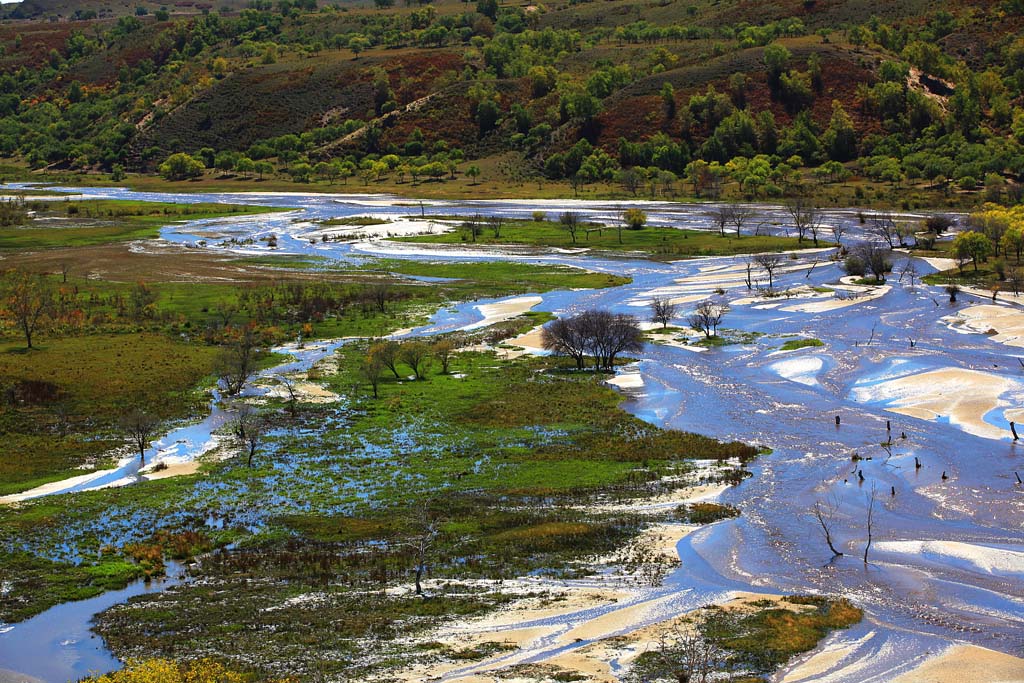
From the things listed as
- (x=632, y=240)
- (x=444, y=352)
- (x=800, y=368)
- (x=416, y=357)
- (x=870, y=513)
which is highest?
(x=632, y=240)

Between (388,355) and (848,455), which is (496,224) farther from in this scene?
(848,455)

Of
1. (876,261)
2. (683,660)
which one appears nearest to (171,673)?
(683,660)

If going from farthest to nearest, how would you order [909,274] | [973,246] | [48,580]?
[909,274] → [973,246] → [48,580]

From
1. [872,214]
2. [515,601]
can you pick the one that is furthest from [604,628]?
[872,214]

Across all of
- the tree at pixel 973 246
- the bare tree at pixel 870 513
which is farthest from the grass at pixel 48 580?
the tree at pixel 973 246

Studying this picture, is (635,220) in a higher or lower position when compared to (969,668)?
higher

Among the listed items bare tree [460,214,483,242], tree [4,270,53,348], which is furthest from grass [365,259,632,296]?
tree [4,270,53,348]
